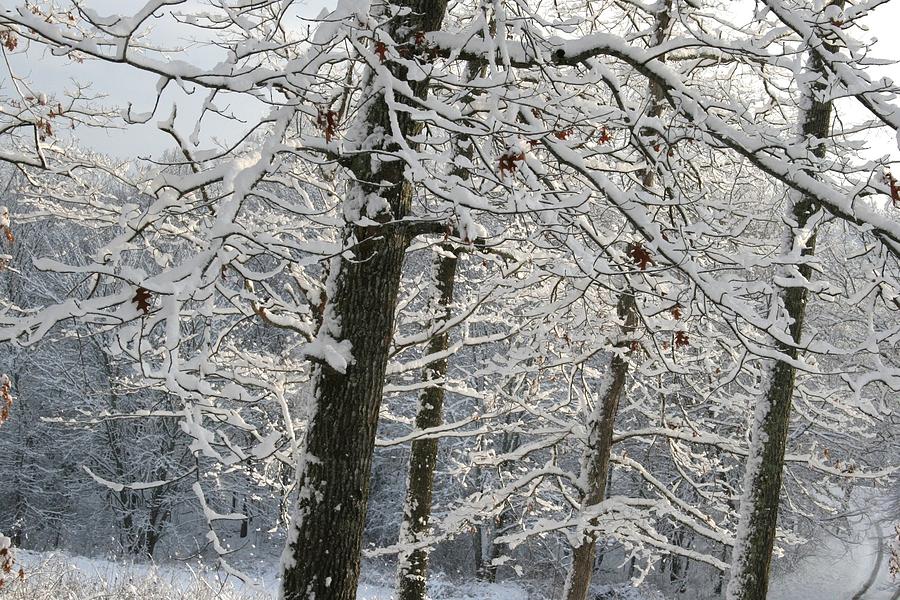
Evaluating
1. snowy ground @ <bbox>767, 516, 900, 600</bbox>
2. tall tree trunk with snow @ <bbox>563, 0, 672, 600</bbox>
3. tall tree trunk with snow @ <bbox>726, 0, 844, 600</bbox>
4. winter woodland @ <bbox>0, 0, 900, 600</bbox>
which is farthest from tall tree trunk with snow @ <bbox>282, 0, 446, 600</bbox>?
snowy ground @ <bbox>767, 516, 900, 600</bbox>

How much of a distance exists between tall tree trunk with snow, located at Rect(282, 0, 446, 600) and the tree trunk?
188 inches

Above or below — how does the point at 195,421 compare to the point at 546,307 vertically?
below

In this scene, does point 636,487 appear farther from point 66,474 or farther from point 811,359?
point 66,474

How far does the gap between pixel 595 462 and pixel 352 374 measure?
5206 millimetres

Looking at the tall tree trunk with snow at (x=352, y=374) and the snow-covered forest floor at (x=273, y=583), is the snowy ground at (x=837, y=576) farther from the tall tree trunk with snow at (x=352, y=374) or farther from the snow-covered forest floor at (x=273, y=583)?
the tall tree trunk with snow at (x=352, y=374)

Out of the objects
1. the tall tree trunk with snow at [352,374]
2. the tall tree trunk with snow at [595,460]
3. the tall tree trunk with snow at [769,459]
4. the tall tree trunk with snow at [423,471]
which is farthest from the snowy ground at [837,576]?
the tall tree trunk with snow at [352,374]

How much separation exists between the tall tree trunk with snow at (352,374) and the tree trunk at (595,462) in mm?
4767

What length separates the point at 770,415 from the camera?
6.34 meters

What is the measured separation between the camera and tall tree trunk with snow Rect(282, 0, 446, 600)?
3.27 metres

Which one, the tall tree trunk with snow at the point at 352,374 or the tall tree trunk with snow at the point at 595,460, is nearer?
the tall tree trunk with snow at the point at 352,374

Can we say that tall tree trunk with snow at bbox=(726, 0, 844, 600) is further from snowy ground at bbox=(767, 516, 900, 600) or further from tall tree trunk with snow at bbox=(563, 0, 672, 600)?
snowy ground at bbox=(767, 516, 900, 600)

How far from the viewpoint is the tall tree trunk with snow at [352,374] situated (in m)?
3.27

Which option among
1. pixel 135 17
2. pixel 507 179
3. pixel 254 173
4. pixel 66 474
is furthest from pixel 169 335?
pixel 66 474

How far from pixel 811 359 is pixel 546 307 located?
304 cm
